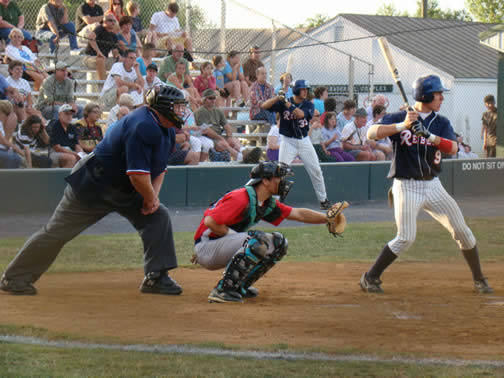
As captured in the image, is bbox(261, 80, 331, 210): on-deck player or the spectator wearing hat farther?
bbox(261, 80, 331, 210): on-deck player

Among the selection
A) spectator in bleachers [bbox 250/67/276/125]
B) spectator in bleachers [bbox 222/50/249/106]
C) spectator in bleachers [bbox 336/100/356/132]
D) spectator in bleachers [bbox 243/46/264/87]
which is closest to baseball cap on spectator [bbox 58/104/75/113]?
spectator in bleachers [bbox 250/67/276/125]

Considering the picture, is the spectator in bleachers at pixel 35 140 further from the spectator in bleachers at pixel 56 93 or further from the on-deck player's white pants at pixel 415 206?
the on-deck player's white pants at pixel 415 206

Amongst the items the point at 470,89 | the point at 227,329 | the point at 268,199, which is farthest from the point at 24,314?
the point at 470,89

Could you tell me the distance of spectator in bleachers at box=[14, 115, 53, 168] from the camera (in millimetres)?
11922

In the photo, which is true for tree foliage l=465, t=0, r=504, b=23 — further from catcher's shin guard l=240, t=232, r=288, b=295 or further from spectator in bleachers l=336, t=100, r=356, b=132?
catcher's shin guard l=240, t=232, r=288, b=295

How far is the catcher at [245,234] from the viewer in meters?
5.98

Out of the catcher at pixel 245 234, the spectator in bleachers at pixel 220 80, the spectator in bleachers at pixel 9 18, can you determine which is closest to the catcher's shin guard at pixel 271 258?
the catcher at pixel 245 234

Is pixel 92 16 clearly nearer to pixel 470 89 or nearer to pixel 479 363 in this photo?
pixel 479 363

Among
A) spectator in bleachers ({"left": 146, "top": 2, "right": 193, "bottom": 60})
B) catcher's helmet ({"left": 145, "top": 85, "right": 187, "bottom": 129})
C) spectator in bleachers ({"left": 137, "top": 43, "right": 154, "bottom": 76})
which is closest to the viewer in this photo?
catcher's helmet ({"left": 145, "top": 85, "right": 187, "bottom": 129})

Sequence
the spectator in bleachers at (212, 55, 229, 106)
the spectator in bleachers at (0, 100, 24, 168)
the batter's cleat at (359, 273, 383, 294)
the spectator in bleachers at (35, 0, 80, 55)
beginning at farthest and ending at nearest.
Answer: the spectator in bleachers at (212, 55, 229, 106) < the spectator in bleachers at (35, 0, 80, 55) < the spectator in bleachers at (0, 100, 24, 168) < the batter's cleat at (359, 273, 383, 294)

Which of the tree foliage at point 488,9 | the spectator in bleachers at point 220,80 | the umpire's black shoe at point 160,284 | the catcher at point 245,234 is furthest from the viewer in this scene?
the tree foliage at point 488,9

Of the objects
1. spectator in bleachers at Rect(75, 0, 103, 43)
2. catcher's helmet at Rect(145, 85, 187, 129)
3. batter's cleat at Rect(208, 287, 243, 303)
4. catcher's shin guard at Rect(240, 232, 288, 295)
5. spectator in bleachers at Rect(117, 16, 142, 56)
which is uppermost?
spectator in bleachers at Rect(75, 0, 103, 43)

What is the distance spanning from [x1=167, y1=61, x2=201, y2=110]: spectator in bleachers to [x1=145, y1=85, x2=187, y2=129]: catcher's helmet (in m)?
8.75

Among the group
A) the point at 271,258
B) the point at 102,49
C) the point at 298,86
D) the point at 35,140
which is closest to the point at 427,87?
the point at 271,258
